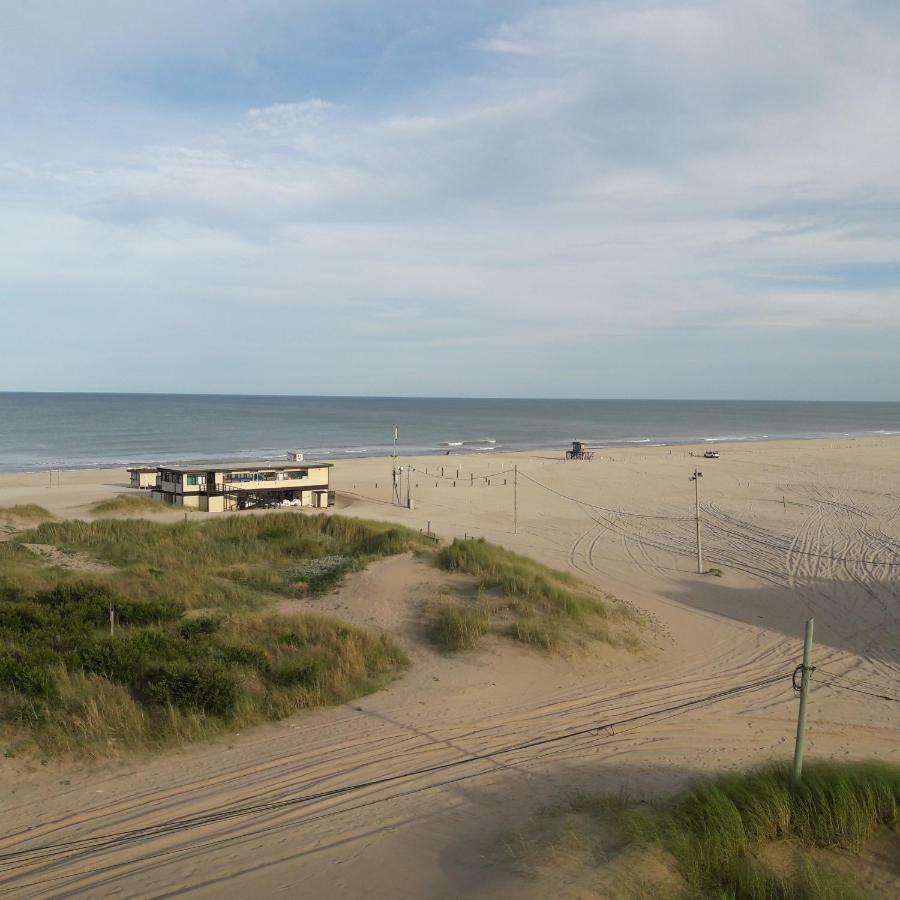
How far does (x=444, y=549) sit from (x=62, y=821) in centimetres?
1050

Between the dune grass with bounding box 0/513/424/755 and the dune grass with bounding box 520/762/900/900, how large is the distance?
4.34 meters

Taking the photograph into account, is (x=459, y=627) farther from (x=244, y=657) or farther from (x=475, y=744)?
(x=475, y=744)

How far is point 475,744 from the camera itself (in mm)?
8766

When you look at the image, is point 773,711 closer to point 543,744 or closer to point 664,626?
point 543,744

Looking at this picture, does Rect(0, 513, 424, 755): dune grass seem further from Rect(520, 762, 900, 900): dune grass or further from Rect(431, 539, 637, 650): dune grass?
Rect(520, 762, 900, 900): dune grass

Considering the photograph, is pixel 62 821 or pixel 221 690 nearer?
pixel 62 821

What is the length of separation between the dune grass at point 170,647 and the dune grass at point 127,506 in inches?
416

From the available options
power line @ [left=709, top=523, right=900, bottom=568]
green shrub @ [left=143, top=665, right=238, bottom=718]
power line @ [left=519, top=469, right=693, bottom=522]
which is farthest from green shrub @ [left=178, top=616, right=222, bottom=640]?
power line @ [left=519, top=469, right=693, bottom=522]

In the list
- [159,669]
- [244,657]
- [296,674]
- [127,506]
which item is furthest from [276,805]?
[127,506]

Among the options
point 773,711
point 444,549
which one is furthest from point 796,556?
point 773,711

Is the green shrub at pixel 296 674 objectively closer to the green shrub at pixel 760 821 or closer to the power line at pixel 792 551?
the green shrub at pixel 760 821

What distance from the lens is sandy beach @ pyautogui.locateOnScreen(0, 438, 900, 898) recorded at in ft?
19.9

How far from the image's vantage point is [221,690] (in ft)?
30.7

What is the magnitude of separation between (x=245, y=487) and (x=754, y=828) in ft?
90.0
